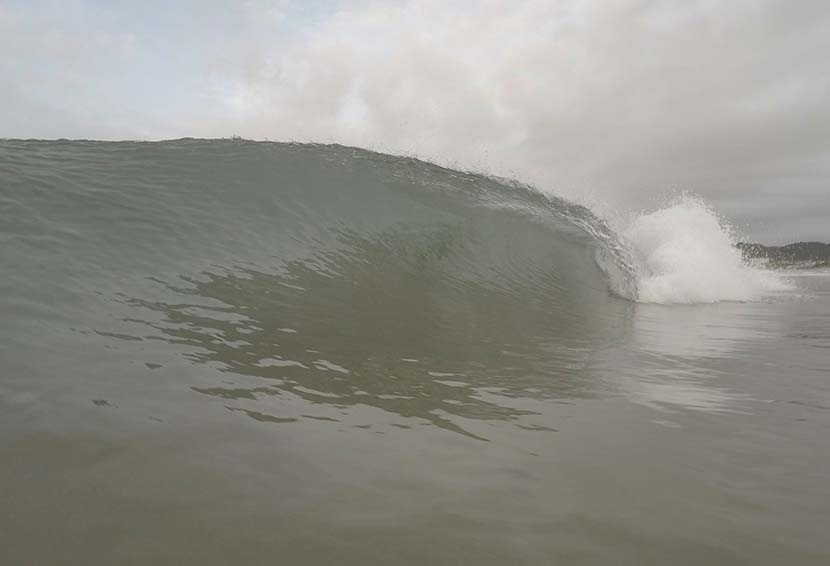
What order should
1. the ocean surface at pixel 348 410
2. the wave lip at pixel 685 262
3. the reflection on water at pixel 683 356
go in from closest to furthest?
the ocean surface at pixel 348 410 < the reflection on water at pixel 683 356 < the wave lip at pixel 685 262

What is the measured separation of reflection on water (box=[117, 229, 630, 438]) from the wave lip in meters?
3.99

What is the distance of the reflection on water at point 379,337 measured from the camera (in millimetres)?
2432

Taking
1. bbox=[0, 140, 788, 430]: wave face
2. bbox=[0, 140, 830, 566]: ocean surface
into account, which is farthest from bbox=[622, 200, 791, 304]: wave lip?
bbox=[0, 140, 830, 566]: ocean surface

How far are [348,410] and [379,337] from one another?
4.49ft

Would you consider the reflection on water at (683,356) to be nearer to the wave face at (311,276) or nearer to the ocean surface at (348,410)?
the ocean surface at (348,410)

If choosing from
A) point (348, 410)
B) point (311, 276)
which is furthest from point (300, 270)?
point (348, 410)

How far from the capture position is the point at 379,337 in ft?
11.6

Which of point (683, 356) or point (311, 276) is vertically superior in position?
point (311, 276)

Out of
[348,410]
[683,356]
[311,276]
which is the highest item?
[311,276]

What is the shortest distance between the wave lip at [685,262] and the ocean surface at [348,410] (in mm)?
2946

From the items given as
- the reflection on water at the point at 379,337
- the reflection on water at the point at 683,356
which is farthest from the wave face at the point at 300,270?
the reflection on water at the point at 683,356

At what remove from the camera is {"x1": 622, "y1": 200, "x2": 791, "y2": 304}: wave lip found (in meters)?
9.29

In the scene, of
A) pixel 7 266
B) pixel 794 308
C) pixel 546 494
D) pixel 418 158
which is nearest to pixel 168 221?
pixel 7 266

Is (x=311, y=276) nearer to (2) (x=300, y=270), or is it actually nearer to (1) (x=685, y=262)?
(2) (x=300, y=270)
